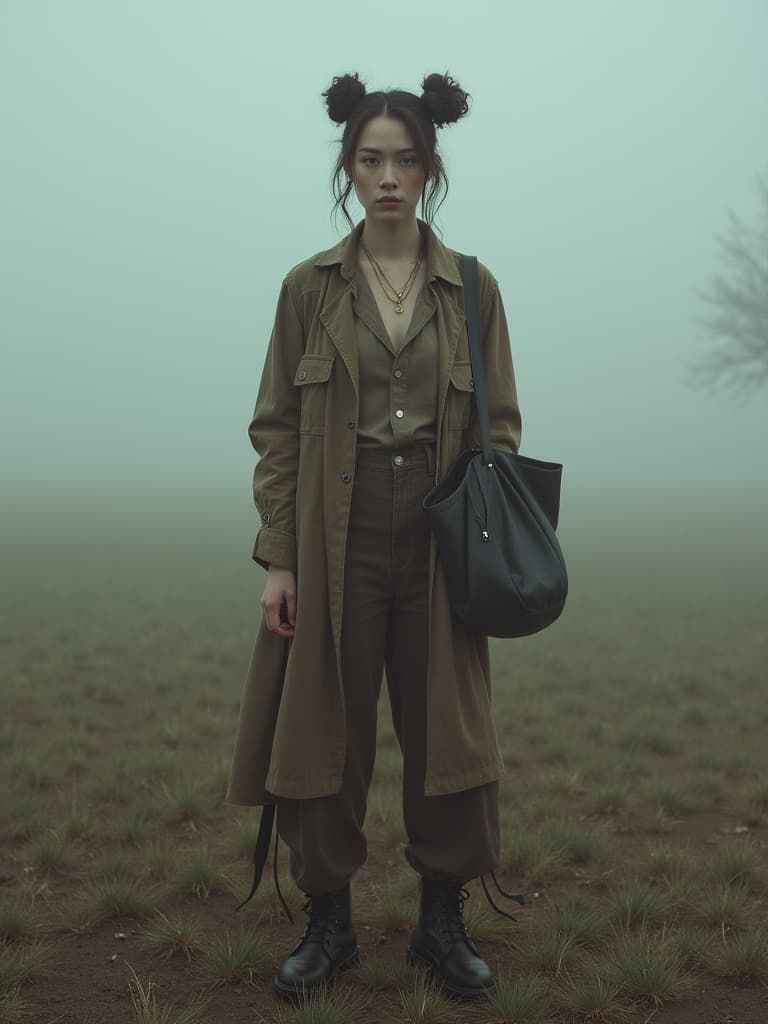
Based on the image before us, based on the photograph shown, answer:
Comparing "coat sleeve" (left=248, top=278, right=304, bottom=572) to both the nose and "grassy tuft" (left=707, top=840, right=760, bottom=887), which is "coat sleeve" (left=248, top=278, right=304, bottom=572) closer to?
the nose

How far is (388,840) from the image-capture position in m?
4.50

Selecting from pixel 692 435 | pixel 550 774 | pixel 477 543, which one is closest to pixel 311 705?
pixel 477 543

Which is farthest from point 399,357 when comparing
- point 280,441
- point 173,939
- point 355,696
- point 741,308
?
point 741,308

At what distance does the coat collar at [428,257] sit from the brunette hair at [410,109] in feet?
0.56

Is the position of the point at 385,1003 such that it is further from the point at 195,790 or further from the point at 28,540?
the point at 28,540

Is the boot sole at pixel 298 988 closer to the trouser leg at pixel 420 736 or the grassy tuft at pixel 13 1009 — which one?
the trouser leg at pixel 420 736

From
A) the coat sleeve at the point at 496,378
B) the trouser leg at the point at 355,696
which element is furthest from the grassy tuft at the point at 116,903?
the coat sleeve at the point at 496,378

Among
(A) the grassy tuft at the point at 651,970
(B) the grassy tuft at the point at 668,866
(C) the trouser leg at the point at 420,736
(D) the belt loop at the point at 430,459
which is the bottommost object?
(A) the grassy tuft at the point at 651,970

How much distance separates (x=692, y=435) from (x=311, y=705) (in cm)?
9285

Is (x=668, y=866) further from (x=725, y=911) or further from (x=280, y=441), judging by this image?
(x=280, y=441)

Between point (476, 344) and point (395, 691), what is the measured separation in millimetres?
1014

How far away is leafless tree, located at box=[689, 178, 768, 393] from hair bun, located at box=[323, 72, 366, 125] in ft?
50.7

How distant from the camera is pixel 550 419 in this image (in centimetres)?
10450

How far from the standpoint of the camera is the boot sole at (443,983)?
299 centimetres
